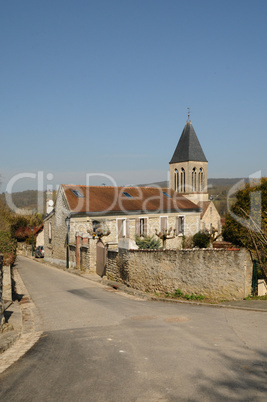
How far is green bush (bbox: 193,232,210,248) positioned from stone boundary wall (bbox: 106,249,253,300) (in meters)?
14.2

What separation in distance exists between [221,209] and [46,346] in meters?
55.8

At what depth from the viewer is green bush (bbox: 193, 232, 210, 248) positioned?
2783cm

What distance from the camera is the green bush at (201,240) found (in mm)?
27828

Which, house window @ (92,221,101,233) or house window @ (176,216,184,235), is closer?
house window @ (92,221,101,233)

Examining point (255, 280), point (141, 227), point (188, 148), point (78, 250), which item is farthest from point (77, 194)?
point (188, 148)

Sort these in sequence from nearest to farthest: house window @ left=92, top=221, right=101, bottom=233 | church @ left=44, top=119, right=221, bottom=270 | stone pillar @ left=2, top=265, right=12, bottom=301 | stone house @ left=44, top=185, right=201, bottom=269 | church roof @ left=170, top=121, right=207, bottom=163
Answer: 1. stone pillar @ left=2, top=265, right=12, bottom=301
2. church @ left=44, top=119, right=221, bottom=270
3. stone house @ left=44, top=185, right=201, bottom=269
4. house window @ left=92, top=221, right=101, bottom=233
5. church roof @ left=170, top=121, right=207, bottom=163

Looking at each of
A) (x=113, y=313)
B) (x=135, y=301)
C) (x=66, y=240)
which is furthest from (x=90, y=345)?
(x=66, y=240)

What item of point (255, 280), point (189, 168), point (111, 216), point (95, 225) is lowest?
point (255, 280)

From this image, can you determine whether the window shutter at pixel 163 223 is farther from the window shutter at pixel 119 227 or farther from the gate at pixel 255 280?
the gate at pixel 255 280

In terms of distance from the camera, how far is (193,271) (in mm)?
12086

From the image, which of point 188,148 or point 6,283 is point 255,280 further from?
point 188,148

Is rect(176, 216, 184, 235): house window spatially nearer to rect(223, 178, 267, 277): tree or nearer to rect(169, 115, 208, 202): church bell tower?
rect(223, 178, 267, 277): tree

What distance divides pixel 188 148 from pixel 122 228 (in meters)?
21.7

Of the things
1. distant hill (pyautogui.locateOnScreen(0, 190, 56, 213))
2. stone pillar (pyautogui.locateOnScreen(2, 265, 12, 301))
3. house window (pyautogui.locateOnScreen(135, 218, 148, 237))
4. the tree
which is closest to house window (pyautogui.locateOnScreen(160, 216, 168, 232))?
house window (pyautogui.locateOnScreen(135, 218, 148, 237))
